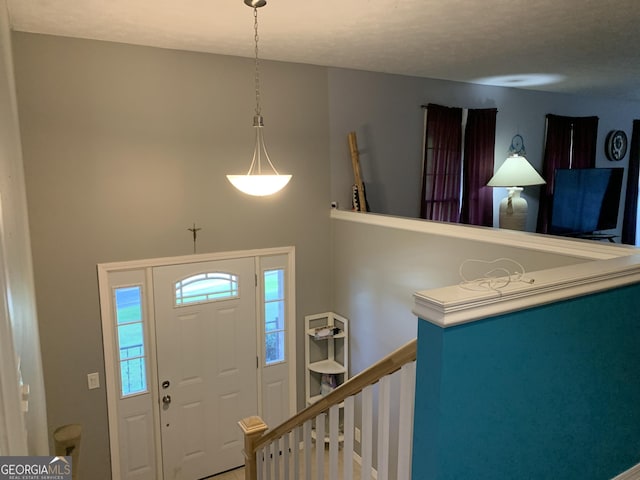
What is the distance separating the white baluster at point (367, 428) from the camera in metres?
1.70

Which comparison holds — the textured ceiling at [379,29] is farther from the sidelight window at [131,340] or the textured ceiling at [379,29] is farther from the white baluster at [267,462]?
the white baluster at [267,462]

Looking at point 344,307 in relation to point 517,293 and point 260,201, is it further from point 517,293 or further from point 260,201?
point 517,293

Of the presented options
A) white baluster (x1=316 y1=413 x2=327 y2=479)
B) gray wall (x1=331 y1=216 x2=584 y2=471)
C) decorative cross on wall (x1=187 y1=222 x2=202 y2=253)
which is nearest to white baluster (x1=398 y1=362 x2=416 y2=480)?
white baluster (x1=316 y1=413 x2=327 y2=479)

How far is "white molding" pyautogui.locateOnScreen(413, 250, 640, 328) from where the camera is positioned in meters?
1.26

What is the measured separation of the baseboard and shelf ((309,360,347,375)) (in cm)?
289

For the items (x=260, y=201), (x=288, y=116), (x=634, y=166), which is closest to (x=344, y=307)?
(x=260, y=201)

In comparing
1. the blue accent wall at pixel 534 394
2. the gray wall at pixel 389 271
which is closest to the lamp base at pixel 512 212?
the gray wall at pixel 389 271

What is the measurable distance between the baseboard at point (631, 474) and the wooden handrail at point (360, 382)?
1.22 metres

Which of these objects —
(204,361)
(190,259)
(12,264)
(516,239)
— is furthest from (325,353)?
(12,264)

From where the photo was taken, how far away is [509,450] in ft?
4.97

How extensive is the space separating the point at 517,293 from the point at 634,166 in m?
7.22

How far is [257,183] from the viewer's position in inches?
108

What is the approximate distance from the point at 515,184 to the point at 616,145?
9.81ft

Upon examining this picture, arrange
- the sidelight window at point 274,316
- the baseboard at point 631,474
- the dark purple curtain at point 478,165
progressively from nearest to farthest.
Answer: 1. the baseboard at point 631,474
2. the sidelight window at point 274,316
3. the dark purple curtain at point 478,165
